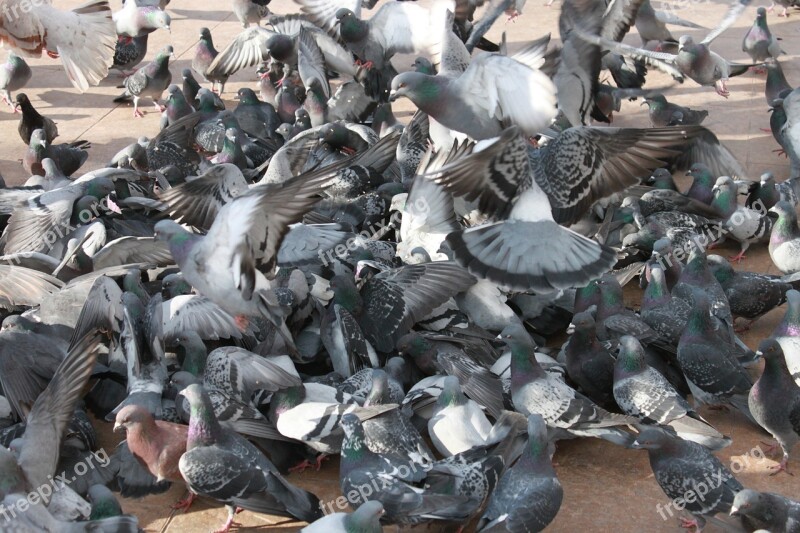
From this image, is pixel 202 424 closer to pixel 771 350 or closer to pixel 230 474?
pixel 230 474

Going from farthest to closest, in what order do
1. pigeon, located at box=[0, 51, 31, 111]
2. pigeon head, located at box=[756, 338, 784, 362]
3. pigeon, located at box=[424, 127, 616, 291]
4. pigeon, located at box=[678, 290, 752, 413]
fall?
pigeon, located at box=[0, 51, 31, 111] → pigeon, located at box=[424, 127, 616, 291] → pigeon, located at box=[678, 290, 752, 413] → pigeon head, located at box=[756, 338, 784, 362]

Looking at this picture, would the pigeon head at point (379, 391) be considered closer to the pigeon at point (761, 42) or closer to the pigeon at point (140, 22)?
the pigeon at point (140, 22)

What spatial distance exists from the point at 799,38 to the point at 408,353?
30.9 ft

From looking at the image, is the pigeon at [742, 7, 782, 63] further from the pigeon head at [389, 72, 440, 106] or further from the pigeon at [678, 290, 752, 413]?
the pigeon at [678, 290, 752, 413]

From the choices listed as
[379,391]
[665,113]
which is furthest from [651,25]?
[379,391]

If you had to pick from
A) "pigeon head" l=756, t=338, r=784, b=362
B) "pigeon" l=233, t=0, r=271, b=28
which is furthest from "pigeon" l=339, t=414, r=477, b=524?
"pigeon" l=233, t=0, r=271, b=28

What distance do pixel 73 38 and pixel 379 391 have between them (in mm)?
4599

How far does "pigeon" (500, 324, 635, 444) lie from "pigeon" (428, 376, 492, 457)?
332 mm

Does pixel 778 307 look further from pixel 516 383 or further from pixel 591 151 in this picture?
pixel 516 383

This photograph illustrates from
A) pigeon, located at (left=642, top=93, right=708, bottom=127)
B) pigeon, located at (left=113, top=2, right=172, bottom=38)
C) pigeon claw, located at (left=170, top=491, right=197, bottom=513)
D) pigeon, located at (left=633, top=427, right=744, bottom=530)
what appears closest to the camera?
pigeon, located at (left=633, top=427, right=744, bottom=530)

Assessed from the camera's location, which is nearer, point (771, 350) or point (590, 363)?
point (771, 350)

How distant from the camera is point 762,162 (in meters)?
10.1

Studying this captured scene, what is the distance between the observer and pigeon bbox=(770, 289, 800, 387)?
643cm

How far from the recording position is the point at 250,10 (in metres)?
13.4
